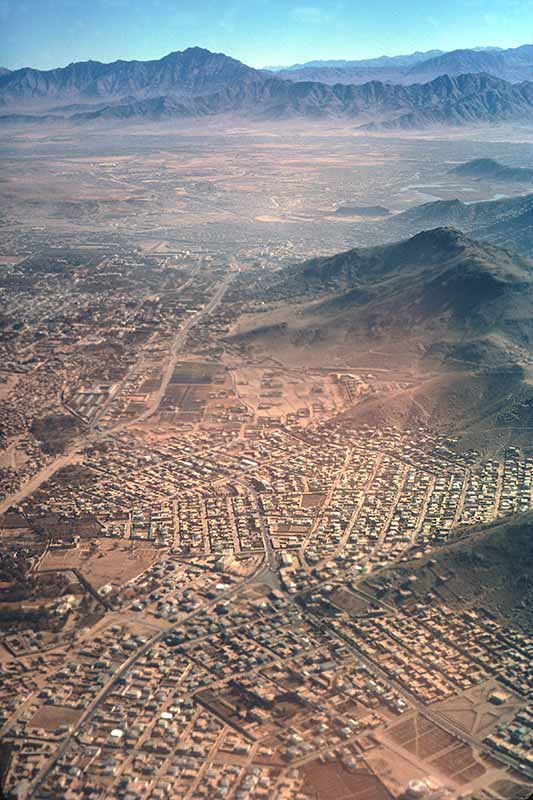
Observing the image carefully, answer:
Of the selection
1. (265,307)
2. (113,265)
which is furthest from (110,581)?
(113,265)

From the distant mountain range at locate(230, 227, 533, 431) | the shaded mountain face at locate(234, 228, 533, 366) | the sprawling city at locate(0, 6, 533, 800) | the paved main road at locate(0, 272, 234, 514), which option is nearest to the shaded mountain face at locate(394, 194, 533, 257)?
the shaded mountain face at locate(234, 228, 533, 366)

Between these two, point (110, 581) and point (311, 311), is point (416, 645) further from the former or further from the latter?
point (311, 311)

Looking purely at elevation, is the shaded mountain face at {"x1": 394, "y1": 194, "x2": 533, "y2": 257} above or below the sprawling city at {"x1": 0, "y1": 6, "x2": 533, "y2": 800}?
above

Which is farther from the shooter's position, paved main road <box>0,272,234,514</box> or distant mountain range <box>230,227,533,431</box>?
distant mountain range <box>230,227,533,431</box>

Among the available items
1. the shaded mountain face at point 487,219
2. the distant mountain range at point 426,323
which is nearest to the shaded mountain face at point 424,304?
the distant mountain range at point 426,323

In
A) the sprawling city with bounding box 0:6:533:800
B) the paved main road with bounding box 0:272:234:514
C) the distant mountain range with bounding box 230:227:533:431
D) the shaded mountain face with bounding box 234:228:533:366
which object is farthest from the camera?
the shaded mountain face with bounding box 234:228:533:366

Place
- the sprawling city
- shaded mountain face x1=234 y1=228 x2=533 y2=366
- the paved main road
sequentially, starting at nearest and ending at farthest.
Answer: the sprawling city → the paved main road → shaded mountain face x1=234 y1=228 x2=533 y2=366

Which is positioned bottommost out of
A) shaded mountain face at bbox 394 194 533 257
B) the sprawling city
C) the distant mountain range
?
the sprawling city

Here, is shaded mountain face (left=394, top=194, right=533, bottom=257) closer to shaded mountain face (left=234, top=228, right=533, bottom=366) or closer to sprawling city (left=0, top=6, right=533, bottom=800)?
shaded mountain face (left=234, top=228, right=533, bottom=366)
